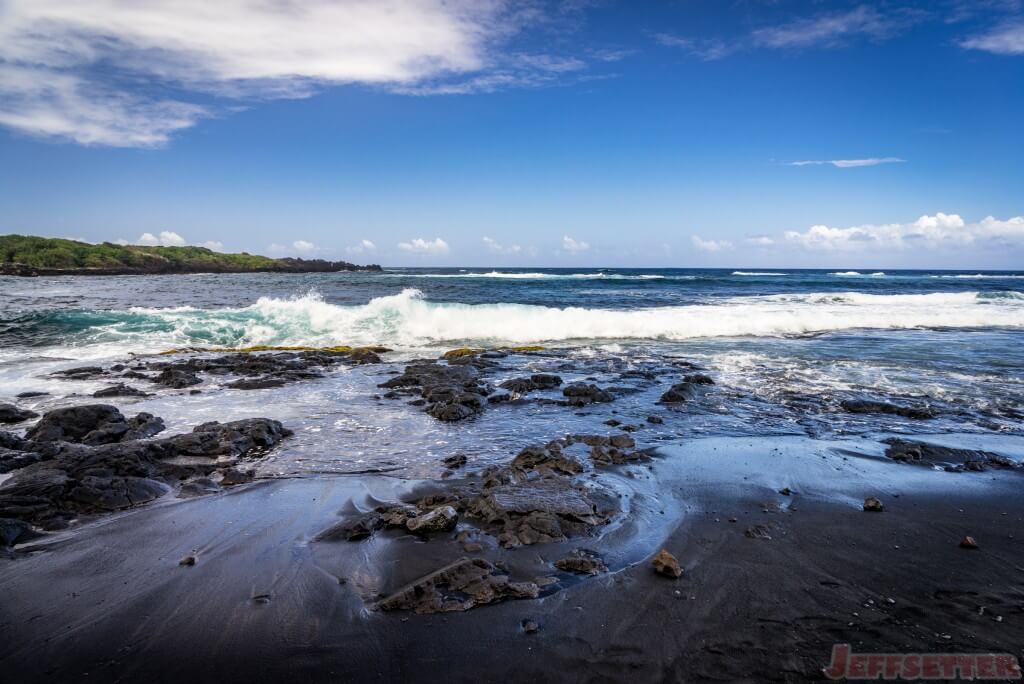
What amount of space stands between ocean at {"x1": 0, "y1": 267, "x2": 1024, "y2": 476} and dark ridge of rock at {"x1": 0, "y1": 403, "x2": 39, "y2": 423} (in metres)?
1.02

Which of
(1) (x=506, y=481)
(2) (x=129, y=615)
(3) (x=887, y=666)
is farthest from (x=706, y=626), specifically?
(2) (x=129, y=615)

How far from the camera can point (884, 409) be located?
8.75m

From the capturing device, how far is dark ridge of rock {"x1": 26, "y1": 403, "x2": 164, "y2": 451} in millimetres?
7223

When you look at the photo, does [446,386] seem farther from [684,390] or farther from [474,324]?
[474,324]

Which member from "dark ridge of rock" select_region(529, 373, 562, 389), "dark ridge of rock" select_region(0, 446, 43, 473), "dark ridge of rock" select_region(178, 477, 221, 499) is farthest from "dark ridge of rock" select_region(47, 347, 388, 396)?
"dark ridge of rock" select_region(178, 477, 221, 499)

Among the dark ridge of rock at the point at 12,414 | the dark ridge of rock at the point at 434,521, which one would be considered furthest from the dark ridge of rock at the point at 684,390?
the dark ridge of rock at the point at 12,414

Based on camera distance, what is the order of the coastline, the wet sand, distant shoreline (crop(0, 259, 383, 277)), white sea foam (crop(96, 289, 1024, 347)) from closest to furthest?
the wet sand < the coastline < white sea foam (crop(96, 289, 1024, 347)) < distant shoreline (crop(0, 259, 383, 277))

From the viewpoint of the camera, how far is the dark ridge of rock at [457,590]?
364 cm

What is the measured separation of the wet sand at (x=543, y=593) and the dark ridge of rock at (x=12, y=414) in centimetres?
489

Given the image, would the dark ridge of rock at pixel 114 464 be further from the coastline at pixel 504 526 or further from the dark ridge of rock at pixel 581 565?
the dark ridge of rock at pixel 581 565

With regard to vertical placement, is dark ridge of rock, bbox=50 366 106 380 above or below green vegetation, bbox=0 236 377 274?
below

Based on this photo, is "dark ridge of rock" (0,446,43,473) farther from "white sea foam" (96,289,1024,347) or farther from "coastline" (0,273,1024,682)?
"white sea foam" (96,289,1024,347)

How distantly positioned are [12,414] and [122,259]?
234 feet

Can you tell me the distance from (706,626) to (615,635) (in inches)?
23.5
